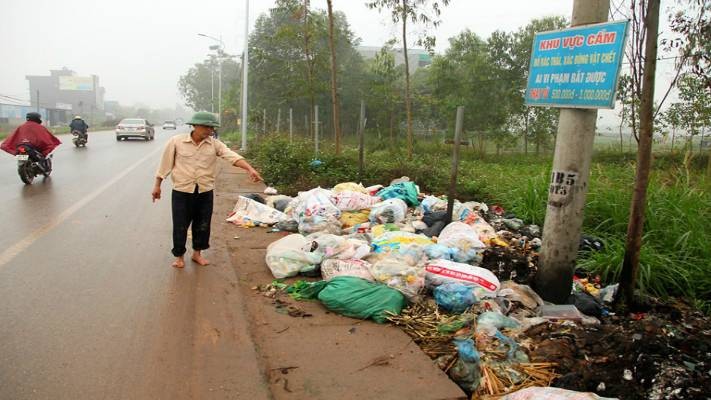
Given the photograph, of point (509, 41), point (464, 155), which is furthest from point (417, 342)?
point (509, 41)

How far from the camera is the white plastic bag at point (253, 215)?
7691 millimetres

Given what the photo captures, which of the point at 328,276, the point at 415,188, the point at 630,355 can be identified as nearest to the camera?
the point at 630,355

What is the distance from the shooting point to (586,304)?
14.8 ft

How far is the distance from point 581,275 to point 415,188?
3.47 m

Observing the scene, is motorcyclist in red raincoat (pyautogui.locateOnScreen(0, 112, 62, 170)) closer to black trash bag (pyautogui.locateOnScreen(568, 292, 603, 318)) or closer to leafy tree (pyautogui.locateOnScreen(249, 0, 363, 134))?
leafy tree (pyautogui.locateOnScreen(249, 0, 363, 134))

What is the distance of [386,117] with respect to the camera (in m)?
27.3

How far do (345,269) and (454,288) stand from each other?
105 centimetres

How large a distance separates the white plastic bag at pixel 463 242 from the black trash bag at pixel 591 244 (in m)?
1.16

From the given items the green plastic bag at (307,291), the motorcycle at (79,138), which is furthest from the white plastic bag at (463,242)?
the motorcycle at (79,138)

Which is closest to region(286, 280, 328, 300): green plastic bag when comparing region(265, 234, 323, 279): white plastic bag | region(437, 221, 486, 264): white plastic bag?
region(265, 234, 323, 279): white plastic bag

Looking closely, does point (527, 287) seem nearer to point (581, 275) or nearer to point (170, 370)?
point (581, 275)

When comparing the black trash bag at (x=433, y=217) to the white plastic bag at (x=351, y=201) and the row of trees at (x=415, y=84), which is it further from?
the row of trees at (x=415, y=84)

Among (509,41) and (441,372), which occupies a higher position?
(509,41)

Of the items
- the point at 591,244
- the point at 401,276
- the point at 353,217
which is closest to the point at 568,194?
the point at 401,276
